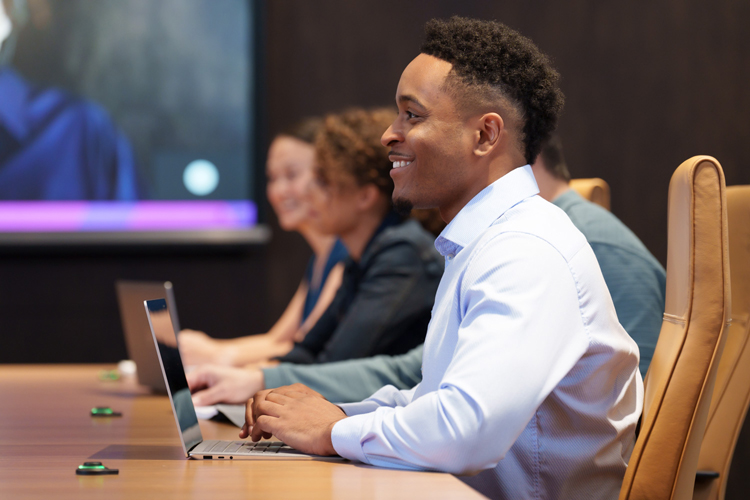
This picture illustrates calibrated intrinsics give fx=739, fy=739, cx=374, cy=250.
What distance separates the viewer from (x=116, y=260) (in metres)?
3.13

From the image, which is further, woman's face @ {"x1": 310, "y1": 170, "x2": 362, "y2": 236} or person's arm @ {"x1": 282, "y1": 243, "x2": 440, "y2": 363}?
woman's face @ {"x1": 310, "y1": 170, "x2": 362, "y2": 236}

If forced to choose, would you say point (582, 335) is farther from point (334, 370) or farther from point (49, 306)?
point (49, 306)

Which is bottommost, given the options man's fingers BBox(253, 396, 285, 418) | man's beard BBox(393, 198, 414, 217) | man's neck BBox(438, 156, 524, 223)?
man's fingers BBox(253, 396, 285, 418)

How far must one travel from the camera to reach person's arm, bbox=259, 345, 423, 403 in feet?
4.62

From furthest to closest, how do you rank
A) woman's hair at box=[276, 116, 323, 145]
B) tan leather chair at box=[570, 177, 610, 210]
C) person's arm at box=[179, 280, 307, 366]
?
woman's hair at box=[276, 116, 323, 145] → person's arm at box=[179, 280, 307, 366] → tan leather chair at box=[570, 177, 610, 210]

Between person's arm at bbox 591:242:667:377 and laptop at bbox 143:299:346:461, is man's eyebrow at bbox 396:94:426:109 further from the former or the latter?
person's arm at bbox 591:242:667:377

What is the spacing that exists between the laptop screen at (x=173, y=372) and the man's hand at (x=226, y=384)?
1.28 ft

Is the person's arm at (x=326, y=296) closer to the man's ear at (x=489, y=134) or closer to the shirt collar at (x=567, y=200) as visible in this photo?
the shirt collar at (x=567, y=200)

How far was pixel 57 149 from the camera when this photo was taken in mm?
3059

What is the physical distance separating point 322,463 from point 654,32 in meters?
2.68

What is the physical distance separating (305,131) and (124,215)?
85 cm

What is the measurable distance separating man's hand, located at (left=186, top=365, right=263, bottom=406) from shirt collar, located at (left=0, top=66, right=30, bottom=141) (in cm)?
209

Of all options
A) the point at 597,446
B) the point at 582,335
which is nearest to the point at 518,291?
the point at 582,335

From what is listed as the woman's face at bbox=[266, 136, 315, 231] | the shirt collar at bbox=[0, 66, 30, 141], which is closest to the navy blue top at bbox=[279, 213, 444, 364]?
the woman's face at bbox=[266, 136, 315, 231]
